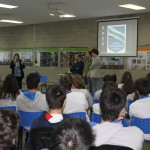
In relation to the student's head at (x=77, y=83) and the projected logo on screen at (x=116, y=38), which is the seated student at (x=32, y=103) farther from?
the projected logo on screen at (x=116, y=38)

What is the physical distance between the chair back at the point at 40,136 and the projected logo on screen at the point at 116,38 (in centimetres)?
781

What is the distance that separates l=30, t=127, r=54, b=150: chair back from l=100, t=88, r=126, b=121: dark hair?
16.6 inches

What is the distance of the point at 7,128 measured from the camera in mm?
1243

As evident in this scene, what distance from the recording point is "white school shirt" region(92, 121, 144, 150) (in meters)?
1.66

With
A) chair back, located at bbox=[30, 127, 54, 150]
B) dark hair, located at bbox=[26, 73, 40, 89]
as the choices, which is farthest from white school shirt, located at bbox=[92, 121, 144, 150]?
dark hair, located at bbox=[26, 73, 40, 89]

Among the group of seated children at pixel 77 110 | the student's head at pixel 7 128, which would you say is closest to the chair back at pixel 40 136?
the group of seated children at pixel 77 110

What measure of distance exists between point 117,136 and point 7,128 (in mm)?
755

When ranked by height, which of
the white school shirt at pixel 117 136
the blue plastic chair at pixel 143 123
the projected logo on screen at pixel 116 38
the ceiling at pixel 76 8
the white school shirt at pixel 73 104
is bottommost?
the blue plastic chair at pixel 143 123

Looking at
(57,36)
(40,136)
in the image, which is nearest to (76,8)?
(57,36)

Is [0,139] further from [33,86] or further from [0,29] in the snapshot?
[0,29]

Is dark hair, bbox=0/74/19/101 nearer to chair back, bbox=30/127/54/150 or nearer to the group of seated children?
the group of seated children

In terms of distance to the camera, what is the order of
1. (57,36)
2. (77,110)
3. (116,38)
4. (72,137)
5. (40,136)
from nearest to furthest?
(72,137) → (40,136) → (77,110) → (116,38) → (57,36)

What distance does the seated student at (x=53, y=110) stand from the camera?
200 centimetres

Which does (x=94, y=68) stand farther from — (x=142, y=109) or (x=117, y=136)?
(x=117, y=136)
